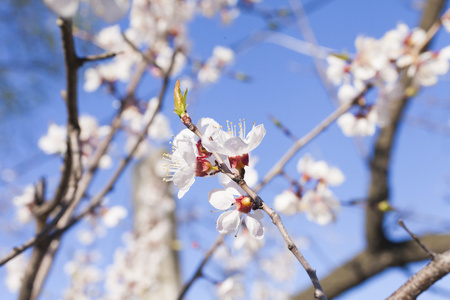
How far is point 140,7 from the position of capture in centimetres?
166

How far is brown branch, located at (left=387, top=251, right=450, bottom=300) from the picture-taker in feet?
1.31

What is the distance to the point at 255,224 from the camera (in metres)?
0.46

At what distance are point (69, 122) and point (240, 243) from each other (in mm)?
522

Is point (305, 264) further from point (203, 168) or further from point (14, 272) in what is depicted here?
point (14, 272)

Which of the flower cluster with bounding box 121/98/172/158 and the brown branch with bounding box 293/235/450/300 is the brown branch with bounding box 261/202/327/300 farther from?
the brown branch with bounding box 293/235/450/300

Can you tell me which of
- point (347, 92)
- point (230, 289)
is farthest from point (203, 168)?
point (347, 92)

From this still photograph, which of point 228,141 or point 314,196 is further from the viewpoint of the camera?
point 314,196

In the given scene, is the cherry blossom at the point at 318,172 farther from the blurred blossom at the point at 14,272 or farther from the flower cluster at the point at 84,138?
the blurred blossom at the point at 14,272

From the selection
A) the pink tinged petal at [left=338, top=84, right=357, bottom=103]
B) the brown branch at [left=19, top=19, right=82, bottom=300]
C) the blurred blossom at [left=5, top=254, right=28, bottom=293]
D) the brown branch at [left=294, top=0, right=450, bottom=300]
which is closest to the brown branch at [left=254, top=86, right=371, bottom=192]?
the pink tinged petal at [left=338, top=84, right=357, bottom=103]

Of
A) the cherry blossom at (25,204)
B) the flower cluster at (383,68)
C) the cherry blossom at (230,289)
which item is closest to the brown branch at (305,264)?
the cherry blossom at (230,289)

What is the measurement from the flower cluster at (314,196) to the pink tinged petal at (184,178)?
2.32 ft

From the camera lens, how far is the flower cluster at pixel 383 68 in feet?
3.54

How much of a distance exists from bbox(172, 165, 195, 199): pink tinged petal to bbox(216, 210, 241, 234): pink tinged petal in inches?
2.3

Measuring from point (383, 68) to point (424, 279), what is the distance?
0.82m
